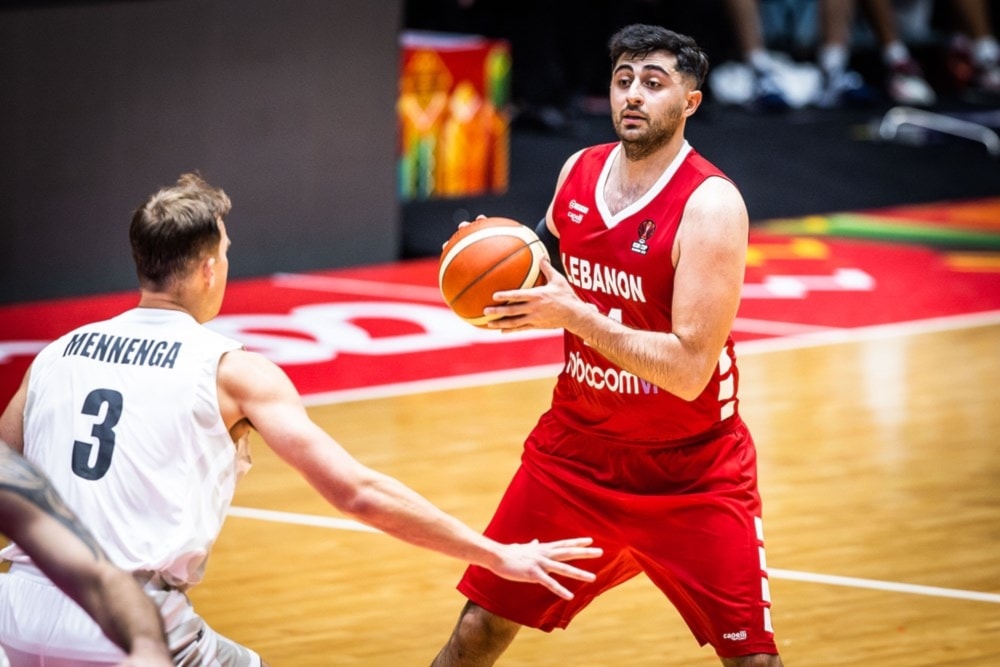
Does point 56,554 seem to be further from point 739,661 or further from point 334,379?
point 334,379

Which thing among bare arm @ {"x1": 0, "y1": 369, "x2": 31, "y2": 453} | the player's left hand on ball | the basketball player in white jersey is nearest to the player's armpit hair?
the player's left hand on ball

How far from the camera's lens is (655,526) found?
424cm

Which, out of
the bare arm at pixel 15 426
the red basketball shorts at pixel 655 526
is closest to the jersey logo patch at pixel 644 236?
the red basketball shorts at pixel 655 526

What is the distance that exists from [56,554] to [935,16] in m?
16.4

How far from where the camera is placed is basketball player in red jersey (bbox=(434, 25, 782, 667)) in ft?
13.3

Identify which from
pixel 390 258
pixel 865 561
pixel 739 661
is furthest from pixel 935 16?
pixel 739 661

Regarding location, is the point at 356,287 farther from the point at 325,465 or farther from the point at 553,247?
the point at 325,465

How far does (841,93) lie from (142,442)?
43.4 ft

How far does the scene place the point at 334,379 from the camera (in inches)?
337

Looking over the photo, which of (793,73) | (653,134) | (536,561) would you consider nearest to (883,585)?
(653,134)

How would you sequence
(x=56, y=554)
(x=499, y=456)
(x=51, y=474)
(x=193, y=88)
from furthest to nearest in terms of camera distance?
1. (x=193, y=88)
2. (x=499, y=456)
3. (x=51, y=474)
4. (x=56, y=554)

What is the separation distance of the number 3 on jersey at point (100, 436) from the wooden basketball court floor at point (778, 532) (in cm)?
196

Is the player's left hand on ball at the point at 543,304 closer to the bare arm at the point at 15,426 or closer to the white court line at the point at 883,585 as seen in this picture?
the bare arm at the point at 15,426

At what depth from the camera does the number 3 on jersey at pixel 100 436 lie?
3.43 metres
